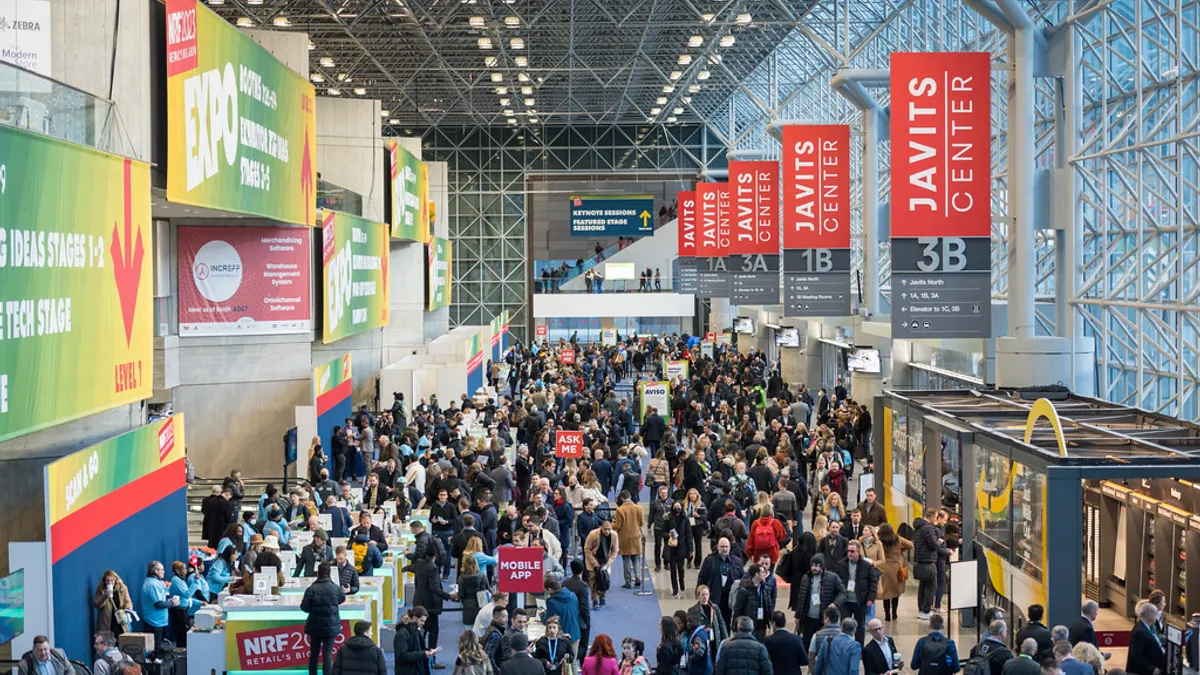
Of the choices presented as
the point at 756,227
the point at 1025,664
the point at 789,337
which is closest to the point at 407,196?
the point at 756,227

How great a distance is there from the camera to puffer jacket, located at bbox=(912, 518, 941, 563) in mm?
14086

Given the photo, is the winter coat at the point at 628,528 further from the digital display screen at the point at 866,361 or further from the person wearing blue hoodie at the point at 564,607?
the digital display screen at the point at 866,361

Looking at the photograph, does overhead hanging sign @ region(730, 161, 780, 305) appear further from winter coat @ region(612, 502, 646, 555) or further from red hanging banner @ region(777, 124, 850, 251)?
winter coat @ region(612, 502, 646, 555)

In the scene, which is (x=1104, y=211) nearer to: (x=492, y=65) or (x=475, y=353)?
(x=475, y=353)

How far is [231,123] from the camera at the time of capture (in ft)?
58.3

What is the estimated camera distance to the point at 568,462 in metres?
20.3

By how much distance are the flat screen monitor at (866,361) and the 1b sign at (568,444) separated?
820 cm

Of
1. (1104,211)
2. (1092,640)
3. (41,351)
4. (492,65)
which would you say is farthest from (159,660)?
(492,65)

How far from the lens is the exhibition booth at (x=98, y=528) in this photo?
11492 millimetres

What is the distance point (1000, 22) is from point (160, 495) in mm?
11386

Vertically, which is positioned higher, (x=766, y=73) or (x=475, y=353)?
(x=766, y=73)

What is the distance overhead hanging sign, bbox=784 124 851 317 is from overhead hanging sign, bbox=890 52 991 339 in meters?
7.02

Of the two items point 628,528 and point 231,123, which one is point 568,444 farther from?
point 231,123

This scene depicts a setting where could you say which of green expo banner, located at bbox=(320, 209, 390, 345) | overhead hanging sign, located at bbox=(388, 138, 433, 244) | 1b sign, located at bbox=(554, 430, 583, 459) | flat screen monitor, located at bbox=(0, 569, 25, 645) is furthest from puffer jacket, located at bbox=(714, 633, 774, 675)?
overhead hanging sign, located at bbox=(388, 138, 433, 244)
